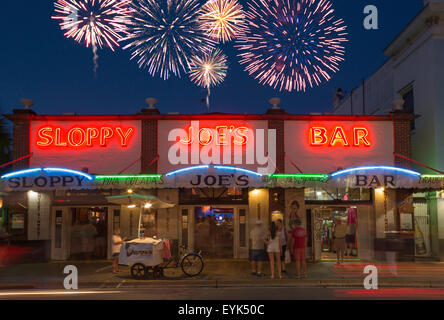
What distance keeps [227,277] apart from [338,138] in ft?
25.4

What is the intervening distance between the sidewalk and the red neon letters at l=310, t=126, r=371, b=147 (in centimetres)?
487

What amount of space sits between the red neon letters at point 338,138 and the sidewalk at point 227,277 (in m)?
4.87

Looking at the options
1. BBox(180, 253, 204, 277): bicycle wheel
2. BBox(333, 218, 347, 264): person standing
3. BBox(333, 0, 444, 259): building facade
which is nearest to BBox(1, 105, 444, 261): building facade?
BBox(333, 0, 444, 259): building facade

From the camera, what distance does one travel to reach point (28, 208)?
54.3 ft

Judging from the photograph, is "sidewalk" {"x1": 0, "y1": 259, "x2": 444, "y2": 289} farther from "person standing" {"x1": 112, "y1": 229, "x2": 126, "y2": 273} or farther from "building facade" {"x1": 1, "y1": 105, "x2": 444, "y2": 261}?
"building facade" {"x1": 1, "y1": 105, "x2": 444, "y2": 261}

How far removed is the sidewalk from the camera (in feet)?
38.9

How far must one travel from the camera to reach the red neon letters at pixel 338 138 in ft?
55.2

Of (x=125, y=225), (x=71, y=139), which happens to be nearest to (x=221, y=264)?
(x=125, y=225)

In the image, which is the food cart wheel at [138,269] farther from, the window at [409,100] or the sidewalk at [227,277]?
the window at [409,100]

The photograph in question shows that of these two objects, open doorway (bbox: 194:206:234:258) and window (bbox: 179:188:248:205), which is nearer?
window (bbox: 179:188:248:205)

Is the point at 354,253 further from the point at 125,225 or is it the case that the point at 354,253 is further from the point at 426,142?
the point at 125,225

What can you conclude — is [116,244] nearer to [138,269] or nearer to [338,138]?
[138,269]

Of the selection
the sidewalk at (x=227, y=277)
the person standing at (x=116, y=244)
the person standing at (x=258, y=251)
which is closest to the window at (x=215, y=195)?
the sidewalk at (x=227, y=277)

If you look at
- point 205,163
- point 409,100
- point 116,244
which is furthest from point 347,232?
point 116,244
